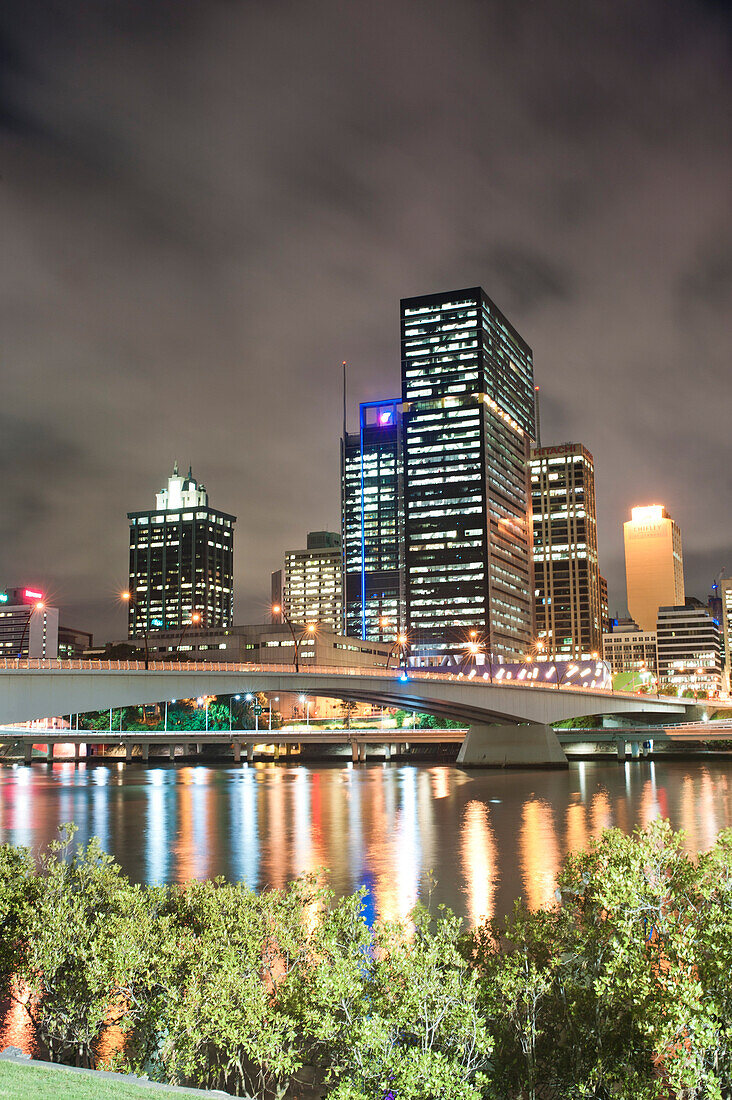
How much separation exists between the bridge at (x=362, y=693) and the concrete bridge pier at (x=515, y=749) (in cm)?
12

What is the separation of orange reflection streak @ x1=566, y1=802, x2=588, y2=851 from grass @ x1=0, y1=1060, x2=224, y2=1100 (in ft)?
133

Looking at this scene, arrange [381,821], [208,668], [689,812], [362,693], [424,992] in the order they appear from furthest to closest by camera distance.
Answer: [362,693], [208,668], [689,812], [381,821], [424,992]

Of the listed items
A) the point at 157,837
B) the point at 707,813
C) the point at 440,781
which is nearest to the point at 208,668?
the point at 157,837

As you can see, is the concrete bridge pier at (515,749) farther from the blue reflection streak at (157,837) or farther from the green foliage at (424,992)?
the green foliage at (424,992)

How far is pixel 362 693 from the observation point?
92.8 metres

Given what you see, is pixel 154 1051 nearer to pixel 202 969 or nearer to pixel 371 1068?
pixel 202 969

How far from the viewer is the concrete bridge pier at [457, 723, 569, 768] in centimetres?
11138

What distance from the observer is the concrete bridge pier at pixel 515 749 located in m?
111

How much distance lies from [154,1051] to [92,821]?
5483 centimetres

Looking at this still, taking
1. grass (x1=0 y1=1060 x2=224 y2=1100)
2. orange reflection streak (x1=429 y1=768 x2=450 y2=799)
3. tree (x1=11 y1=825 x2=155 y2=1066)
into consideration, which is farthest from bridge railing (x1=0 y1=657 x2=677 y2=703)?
grass (x1=0 y1=1060 x2=224 y2=1100)

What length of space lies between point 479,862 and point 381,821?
19.3 meters

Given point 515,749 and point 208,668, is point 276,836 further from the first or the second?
point 515,749

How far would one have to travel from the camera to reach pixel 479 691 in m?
101

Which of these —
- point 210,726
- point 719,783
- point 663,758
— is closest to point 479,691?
point 719,783
